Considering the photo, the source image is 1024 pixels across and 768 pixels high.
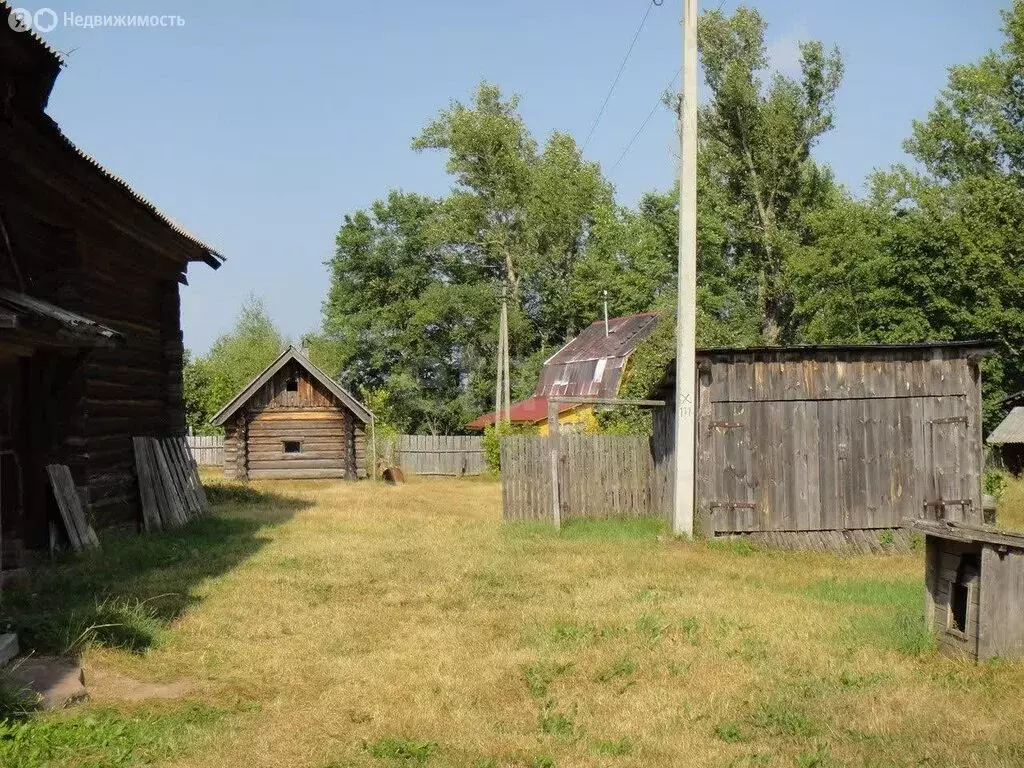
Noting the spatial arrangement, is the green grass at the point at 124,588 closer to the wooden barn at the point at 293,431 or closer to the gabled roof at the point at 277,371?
the gabled roof at the point at 277,371

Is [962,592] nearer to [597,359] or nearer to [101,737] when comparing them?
[101,737]

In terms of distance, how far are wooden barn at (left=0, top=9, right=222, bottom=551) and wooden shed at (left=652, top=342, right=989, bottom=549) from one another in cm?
880

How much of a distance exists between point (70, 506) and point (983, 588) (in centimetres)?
1064

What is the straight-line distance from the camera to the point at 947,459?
1614 centimetres

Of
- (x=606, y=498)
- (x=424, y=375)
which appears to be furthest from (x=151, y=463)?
(x=424, y=375)

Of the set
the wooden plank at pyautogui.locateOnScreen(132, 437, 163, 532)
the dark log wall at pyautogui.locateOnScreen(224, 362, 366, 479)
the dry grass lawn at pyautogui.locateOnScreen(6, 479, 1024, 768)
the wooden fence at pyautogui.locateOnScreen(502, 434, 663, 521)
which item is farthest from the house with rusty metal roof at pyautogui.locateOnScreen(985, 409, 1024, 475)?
the wooden plank at pyautogui.locateOnScreen(132, 437, 163, 532)

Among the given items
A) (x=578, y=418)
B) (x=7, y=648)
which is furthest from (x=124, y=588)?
(x=578, y=418)

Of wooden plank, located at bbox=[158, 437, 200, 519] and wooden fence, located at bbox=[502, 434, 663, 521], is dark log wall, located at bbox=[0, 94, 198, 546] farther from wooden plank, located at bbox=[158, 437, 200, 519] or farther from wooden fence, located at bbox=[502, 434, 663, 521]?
wooden fence, located at bbox=[502, 434, 663, 521]

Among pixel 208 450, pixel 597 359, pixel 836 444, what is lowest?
pixel 208 450

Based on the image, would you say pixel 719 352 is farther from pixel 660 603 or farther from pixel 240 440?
pixel 240 440

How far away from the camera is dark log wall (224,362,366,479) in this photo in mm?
34281

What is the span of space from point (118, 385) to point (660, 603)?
376 inches

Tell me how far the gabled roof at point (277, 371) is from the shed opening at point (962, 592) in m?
25.9

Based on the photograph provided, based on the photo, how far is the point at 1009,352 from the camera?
3781 cm
